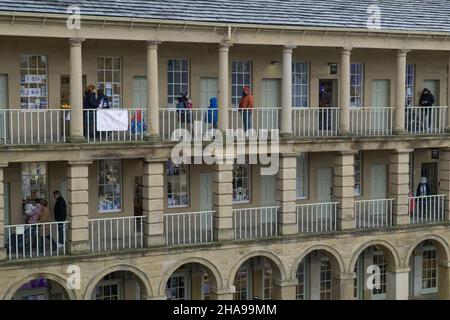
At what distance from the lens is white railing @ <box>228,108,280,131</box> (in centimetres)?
2778

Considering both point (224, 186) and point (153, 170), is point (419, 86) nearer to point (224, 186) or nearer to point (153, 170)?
point (224, 186)

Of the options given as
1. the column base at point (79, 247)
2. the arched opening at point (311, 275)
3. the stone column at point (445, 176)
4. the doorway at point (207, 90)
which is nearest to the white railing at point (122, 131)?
the doorway at point (207, 90)

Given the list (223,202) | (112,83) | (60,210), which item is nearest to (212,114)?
(223,202)

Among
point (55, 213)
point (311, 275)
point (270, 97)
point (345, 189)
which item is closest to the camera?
point (55, 213)

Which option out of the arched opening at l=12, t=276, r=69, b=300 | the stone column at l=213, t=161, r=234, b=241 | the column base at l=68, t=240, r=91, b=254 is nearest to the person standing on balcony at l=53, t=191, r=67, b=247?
the column base at l=68, t=240, r=91, b=254

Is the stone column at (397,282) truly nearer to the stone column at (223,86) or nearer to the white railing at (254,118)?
the white railing at (254,118)

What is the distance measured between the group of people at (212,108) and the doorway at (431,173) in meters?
10.4

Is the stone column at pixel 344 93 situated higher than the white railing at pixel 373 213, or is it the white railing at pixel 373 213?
the stone column at pixel 344 93

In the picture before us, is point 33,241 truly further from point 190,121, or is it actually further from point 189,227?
point 190,121

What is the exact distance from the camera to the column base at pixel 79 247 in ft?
79.8

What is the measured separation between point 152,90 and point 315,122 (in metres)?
7.87

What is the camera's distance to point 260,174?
29938 mm

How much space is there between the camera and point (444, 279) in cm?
3152

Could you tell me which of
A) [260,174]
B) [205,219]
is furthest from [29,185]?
[260,174]
